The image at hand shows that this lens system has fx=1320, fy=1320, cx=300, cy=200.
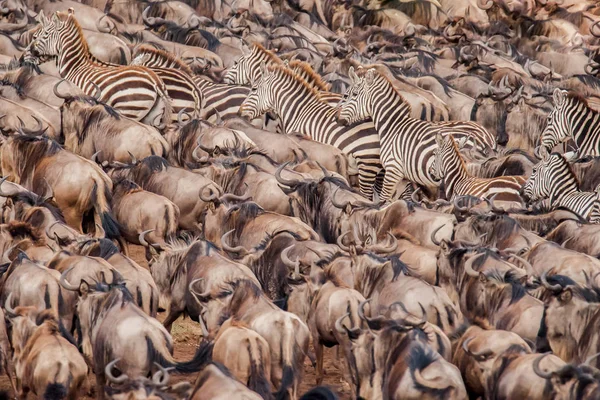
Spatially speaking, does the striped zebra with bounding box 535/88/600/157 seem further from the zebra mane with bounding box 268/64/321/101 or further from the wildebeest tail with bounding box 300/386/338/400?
the wildebeest tail with bounding box 300/386/338/400

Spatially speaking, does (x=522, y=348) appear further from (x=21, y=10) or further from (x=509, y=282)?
(x=21, y=10)

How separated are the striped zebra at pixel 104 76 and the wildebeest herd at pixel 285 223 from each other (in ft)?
0.11

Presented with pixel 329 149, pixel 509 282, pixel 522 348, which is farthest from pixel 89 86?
pixel 522 348

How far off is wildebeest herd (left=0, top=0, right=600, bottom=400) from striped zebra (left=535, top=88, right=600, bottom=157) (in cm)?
3

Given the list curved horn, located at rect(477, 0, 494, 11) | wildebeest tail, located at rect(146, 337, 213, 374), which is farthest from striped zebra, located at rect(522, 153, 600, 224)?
curved horn, located at rect(477, 0, 494, 11)

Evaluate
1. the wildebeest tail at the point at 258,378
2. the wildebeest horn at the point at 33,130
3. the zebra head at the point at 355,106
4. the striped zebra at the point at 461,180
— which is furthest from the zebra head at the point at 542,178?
the wildebeest tail at the point at 258,378

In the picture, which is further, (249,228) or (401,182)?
(401,182)

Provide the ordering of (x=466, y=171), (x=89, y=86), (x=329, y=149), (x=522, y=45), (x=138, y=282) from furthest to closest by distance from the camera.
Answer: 1. (x=522, y=45)
2. (x=89, y=86)
3. (x=329, y=149)
4. (x=466, y=171)
5. (x=138, y=282)

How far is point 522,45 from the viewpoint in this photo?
27.7 metres

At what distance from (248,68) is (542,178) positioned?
621 centimetres

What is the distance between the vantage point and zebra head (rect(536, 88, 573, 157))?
16109 mm

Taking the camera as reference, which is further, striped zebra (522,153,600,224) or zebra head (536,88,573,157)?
zebra head (536,88,573,157)

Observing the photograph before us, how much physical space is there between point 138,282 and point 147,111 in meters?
6.39

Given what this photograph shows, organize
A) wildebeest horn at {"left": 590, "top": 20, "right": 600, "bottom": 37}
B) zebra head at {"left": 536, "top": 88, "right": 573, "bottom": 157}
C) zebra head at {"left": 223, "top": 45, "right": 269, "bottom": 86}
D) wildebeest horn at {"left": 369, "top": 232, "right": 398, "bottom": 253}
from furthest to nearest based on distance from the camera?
wildebeest horn at {"left": 590, "top": 20, "right": 600, "bottom": 37}, zebra head at {"left": 223, "top": 45, "right": 269, "bottom": 86}, zebra head at {"left": 536, "top": 88, "right": 573, "bottom": 157}, wildebeest horn at {"left": 369, "top": 232, "right": 398, "bottom": 253}
